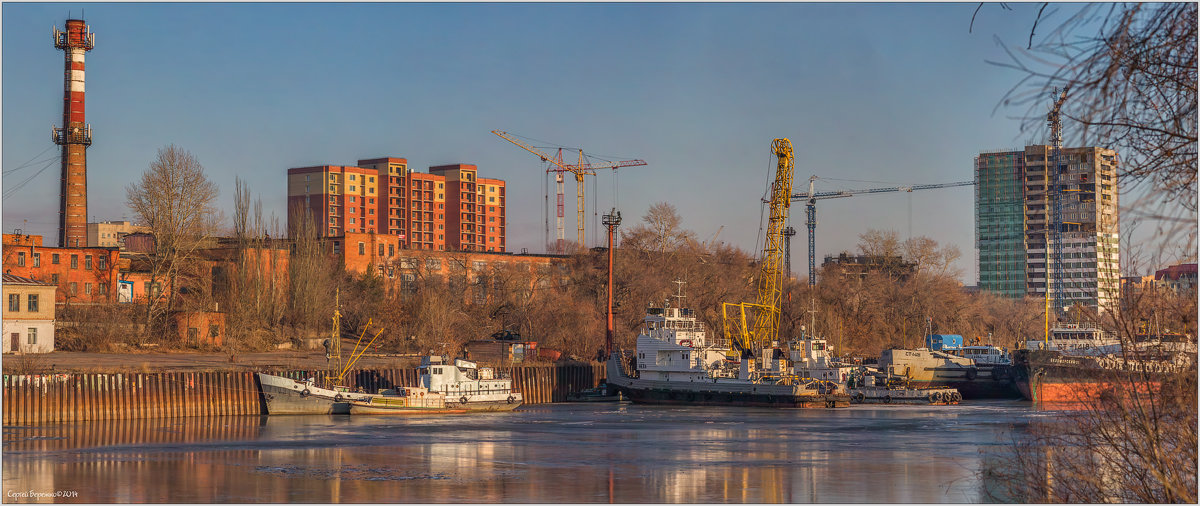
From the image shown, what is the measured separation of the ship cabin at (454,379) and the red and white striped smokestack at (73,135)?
127ft

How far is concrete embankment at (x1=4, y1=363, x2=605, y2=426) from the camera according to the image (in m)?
55.0

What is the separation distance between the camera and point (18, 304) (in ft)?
228

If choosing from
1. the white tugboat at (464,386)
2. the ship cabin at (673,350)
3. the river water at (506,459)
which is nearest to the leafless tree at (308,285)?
the white tugboat at (464,386)

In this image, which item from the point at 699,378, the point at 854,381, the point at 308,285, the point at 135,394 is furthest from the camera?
the point at 308,285

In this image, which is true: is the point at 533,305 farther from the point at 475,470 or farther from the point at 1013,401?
the point at 475,470

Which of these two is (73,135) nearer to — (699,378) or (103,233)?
(699,378)

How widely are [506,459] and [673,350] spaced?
121 ft

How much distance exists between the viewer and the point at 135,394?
58.5 meters

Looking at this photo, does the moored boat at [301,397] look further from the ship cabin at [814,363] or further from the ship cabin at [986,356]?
the ship cabin at [986,356]

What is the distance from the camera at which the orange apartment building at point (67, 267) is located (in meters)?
82.4

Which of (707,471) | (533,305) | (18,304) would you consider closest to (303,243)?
(533,305)

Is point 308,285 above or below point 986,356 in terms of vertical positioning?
above

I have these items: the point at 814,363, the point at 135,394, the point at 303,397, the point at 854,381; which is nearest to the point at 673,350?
the point at 814,363

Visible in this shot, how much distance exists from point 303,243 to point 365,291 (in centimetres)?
775
